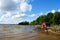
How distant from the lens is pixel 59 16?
2596 inches

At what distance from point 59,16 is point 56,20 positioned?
263 cm

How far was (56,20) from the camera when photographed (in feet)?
213
